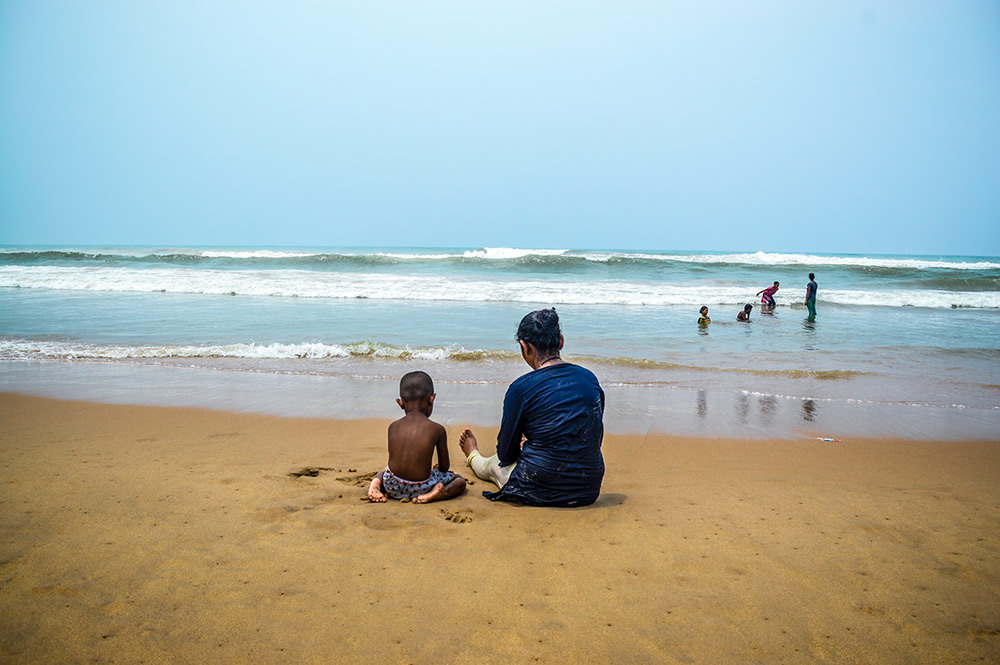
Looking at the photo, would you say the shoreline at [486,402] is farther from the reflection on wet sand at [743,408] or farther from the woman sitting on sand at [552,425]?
the woman sitting on sand at [552,425]

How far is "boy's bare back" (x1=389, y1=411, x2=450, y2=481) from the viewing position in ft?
12.4

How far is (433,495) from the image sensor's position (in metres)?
3.76

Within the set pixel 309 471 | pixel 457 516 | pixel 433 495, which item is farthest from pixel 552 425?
pixel 309 471

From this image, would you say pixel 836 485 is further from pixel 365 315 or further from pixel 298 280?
pixel 298 280

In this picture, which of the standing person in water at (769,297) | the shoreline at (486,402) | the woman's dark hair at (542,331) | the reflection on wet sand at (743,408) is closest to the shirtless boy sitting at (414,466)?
the woman's dark hair at (542,331)

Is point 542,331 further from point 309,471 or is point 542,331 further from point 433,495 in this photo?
point 309,471

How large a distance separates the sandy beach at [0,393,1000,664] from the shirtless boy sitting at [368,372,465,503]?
0.42 ft

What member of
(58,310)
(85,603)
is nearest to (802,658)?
(85,603)

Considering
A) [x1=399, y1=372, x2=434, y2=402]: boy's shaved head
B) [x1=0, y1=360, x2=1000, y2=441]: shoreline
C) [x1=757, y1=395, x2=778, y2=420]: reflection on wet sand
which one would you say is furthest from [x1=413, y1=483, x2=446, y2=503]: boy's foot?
[x1=757, y1=395, x2=778, y2=420]: reflection on wet sand

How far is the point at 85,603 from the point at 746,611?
8.76 ft

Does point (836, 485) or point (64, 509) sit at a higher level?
point (64, 509)

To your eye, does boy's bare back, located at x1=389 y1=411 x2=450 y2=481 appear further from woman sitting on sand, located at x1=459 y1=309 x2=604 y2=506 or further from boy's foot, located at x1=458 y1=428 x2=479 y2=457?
boy's foot, located at x1=458 y1=428 x2=479 y2=457

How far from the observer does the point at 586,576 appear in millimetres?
2725

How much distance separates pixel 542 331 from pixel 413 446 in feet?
3.59
